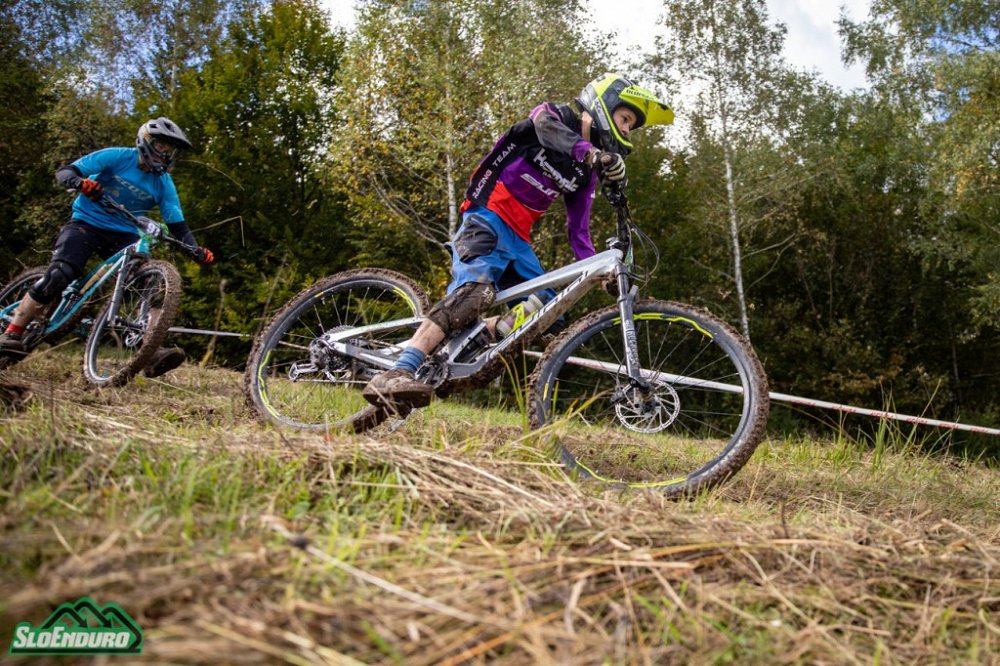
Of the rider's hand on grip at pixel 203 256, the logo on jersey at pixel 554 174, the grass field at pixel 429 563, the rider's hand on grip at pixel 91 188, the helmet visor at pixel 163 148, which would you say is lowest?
the grass field at pixel 429 563

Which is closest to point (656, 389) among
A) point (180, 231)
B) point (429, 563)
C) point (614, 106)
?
point (614, 106)

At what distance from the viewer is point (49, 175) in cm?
2122

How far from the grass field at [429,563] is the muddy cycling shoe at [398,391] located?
751mm

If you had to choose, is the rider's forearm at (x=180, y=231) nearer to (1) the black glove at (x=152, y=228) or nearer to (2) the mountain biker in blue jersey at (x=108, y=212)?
(2) the mountain biker in blue jersey at (x=108, y=212)

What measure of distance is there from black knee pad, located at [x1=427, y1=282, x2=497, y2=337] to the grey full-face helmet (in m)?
3.27

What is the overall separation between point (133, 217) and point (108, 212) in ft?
1.32

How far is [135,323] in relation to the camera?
563cm

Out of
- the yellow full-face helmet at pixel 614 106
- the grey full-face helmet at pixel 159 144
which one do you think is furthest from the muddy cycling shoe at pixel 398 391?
the grey full-face helmet at pixel 159 144

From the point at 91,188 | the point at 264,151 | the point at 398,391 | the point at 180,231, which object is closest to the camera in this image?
the point at 398,391

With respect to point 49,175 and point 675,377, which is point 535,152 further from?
point 49,175

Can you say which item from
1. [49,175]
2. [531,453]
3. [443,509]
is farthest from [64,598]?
[49,175]

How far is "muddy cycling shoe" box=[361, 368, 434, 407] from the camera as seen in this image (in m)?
3.34

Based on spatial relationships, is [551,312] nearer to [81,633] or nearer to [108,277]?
[81,633]

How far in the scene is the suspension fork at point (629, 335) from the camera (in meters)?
3.33
